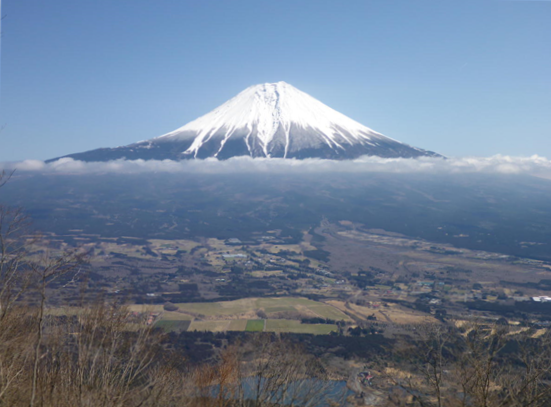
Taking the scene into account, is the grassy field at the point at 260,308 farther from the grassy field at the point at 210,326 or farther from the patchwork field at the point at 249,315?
the grassy field at the point at 210,326

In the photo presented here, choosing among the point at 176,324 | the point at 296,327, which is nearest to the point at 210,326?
the point at 176,324

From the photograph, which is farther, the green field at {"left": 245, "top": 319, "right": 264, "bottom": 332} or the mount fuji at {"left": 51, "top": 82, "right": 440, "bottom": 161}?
the mount fuji at {"left": 51, "top": 82, "right": 440, "bottom": 161}

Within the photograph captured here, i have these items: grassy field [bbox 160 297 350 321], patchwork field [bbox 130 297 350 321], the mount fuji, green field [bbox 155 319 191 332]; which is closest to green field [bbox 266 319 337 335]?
patchwork field [bbox 130 297 350 321]

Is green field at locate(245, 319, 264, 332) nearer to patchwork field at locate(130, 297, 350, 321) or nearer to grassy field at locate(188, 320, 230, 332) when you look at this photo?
patchwork field at locate(130, 297, 350, 321)

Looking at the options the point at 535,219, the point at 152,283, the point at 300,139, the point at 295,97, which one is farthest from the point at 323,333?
the point at 295,97

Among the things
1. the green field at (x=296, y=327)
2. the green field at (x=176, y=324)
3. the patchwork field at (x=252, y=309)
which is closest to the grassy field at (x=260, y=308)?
the patchwork field at (x=252, y=309)

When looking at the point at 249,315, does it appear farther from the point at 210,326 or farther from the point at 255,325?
the point at 210,326
